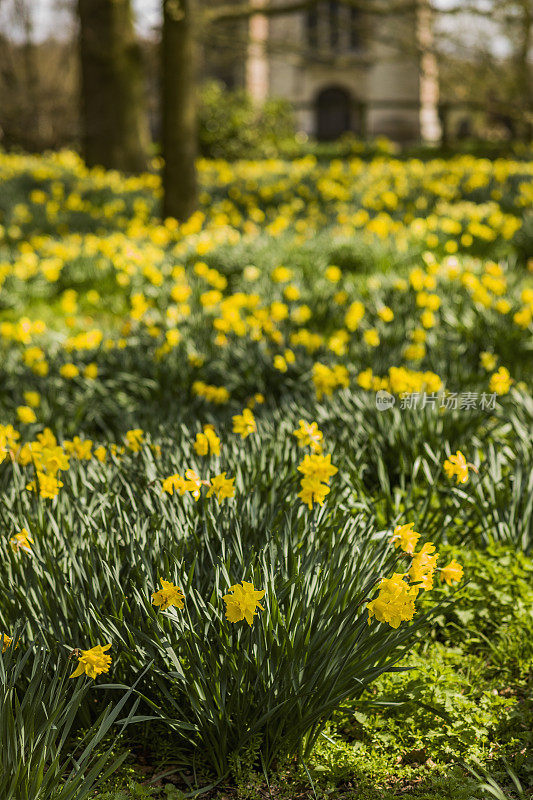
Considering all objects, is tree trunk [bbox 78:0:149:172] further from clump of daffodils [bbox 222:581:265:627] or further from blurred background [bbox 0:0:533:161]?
clump of daffodils [bbox 222:581:265:627]

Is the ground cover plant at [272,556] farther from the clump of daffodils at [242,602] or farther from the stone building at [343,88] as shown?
the stone building at [343,88]

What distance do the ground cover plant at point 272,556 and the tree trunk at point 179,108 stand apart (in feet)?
10.0

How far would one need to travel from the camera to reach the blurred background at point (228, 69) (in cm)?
877

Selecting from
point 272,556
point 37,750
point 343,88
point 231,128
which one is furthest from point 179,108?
point 343,88

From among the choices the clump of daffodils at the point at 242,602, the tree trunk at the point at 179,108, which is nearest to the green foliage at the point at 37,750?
the clump of daffodils at the point at 242,602

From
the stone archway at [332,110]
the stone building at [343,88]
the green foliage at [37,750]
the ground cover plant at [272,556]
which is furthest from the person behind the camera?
the stone archway at [332,110]

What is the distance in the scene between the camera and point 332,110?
39719 millimetres

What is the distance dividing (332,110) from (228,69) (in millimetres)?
6553

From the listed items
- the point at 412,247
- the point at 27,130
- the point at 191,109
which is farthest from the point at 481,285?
the point at 27,130

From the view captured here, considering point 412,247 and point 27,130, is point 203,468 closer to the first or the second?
point 412,247

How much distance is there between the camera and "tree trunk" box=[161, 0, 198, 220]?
659 centimetres

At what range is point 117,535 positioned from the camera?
214 cm

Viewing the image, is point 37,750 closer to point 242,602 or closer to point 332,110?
point 242,602

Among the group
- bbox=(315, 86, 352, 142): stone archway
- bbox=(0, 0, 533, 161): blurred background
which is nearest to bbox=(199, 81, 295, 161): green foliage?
bbox=(0, 0, 533, 161): blurred background
